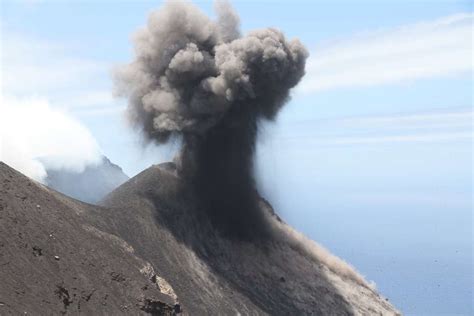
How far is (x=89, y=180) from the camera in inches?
5950

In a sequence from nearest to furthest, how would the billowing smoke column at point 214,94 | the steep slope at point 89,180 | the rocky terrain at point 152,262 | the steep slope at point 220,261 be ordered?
the rocky terrain at point 152,262 → the steep slope at point 220,261 → the billowing smoke column at point 214,94 → the steep slope at point 89,180

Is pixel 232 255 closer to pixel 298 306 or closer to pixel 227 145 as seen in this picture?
pixel 298 306

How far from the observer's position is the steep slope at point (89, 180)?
5354 inches

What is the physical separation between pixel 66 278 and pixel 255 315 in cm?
1888

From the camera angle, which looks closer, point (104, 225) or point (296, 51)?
point (104, 225)

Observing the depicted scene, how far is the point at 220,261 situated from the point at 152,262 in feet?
36.5

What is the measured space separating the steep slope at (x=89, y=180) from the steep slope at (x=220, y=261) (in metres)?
68.6

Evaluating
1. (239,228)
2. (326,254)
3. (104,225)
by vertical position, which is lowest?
(104,225)

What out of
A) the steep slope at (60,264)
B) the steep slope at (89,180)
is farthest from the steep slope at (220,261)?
the steep slope at (89,180)

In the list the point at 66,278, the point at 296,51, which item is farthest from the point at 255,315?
the point at 296,51

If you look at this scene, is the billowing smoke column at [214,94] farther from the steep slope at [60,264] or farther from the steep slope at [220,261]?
the steep slope at [60,264]

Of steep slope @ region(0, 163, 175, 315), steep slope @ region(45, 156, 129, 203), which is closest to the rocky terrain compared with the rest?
steep slope @ region(0, 163, 175, 315)

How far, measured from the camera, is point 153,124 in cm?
6688

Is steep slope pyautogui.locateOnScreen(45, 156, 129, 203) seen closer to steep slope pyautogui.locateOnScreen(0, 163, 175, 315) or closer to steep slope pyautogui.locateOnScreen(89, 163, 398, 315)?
steep slope pyautogui.locateOnScreen(89, 163, 398, 315)
